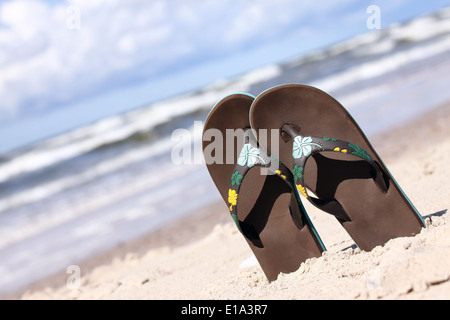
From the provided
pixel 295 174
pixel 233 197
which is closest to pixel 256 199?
pixel 233 197

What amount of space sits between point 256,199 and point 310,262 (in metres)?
0.42

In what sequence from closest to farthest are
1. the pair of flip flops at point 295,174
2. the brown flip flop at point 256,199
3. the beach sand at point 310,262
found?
the beach sand at point 310,262 < the pair of flip flops at point 295,174 < the brown flip flop at point 256,199

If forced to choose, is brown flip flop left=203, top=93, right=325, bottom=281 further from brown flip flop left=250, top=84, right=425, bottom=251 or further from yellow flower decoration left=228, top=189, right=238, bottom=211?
brown flip flop left=250, top=84, right=425, bottom=251

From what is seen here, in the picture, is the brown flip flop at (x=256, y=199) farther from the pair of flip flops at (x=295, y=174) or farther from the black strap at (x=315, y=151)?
the black strap at (x=315, y=151)

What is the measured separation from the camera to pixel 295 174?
6.81 ft

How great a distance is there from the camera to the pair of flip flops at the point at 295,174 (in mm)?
2156

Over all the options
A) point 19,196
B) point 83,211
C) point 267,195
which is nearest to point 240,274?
point 267,195

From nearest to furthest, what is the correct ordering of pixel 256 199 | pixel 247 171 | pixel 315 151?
pixel 315 151
pixel 247 171
pixel 256 199

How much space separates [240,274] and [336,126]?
896 mm

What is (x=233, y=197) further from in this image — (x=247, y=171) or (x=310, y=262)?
(x=310, y=262)

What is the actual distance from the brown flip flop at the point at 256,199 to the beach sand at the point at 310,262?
0.41ft

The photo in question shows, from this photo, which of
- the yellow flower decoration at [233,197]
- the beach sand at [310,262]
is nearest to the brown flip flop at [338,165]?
the beach sand at [310,262]
